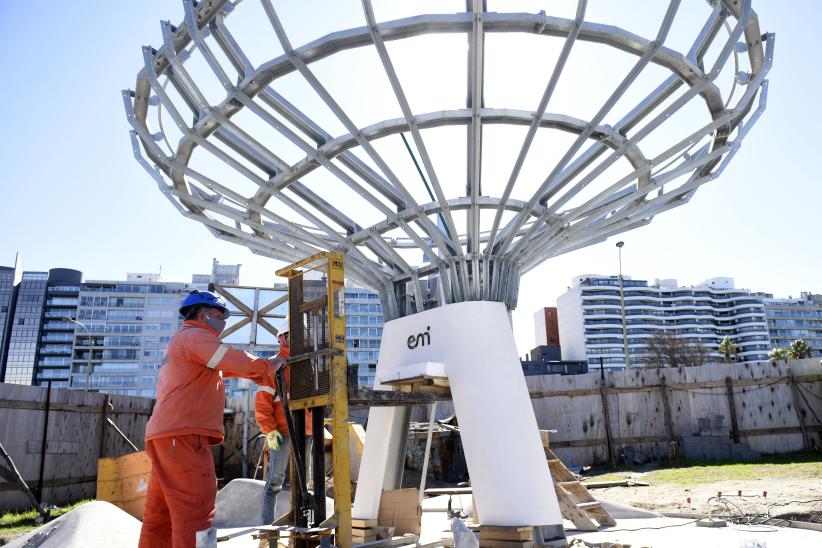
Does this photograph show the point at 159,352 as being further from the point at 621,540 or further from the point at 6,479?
the point at 621,540

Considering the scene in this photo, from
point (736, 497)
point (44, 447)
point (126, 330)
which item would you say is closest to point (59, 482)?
point (44, 447)

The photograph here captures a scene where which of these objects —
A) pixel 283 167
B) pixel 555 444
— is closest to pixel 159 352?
pixel 555 444

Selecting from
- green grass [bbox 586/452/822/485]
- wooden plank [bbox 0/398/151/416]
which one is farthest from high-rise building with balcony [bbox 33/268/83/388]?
green grass [bbox 586/452/822/485]

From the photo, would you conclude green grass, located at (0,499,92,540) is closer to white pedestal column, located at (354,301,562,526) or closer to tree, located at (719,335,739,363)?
white pedestal column, located at (354,301,562,526)

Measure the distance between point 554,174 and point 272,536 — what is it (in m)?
5.21

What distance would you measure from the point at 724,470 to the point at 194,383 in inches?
635

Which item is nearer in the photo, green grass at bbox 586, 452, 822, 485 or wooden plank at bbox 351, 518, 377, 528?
wooden plank at bbox 351, 518, 377, 528

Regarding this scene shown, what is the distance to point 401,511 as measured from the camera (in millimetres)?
8594

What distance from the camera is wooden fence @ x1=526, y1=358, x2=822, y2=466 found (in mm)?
20094

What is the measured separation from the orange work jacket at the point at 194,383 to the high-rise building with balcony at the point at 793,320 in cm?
19241

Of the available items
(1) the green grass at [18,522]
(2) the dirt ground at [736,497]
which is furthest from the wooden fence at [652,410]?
(2) the dirt ground at [736,497]

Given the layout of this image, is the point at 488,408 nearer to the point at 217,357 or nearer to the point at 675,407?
the point at 217,357

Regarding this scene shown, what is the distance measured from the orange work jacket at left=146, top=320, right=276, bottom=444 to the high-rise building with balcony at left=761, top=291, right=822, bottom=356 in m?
192

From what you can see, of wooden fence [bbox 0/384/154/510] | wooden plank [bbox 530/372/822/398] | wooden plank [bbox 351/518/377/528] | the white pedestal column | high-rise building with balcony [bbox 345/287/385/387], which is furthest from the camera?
high-rise building with balcony [bbox 345/287/385/387]
